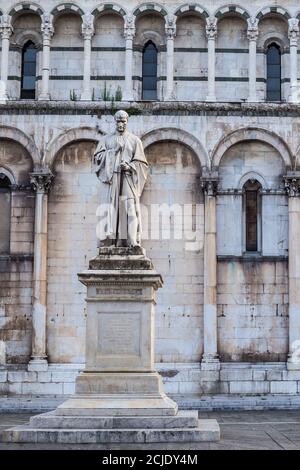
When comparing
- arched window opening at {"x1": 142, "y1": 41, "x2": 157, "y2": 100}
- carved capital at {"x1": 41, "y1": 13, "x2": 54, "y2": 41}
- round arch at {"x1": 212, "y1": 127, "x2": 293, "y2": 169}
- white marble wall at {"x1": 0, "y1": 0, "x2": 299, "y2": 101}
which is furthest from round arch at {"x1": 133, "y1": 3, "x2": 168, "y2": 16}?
round arch at {"x1": 212, "y1": 127, "x2": 293, "y2": 169}

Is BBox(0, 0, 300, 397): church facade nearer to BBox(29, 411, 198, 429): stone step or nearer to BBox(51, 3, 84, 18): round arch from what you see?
BBox(51, 3, 84, 18): round arch

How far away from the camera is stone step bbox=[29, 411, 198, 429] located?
47.1 feet

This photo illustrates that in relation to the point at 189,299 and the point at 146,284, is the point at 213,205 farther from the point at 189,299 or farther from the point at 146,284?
the point at 146,284

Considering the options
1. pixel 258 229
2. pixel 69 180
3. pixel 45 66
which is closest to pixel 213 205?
pixel 258 229

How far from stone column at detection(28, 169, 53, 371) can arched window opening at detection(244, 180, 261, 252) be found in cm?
621

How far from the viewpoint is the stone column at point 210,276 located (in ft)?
85.3

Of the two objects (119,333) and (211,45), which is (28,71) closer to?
(211,45)

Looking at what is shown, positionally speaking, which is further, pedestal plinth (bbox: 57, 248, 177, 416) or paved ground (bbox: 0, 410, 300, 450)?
pedestal plinth (bbox: 57, 248, 177, 416)

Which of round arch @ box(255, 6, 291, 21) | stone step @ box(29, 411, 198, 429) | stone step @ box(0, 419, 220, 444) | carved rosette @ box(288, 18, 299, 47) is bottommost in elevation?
stone step @ box(0, 419, 220, 444)

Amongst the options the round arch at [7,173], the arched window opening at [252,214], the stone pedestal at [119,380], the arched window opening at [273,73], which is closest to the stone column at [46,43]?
the round arch at [7,173]

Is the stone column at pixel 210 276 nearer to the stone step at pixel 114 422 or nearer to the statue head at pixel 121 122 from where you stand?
the statue head at pixel 121 122

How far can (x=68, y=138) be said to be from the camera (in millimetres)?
27000

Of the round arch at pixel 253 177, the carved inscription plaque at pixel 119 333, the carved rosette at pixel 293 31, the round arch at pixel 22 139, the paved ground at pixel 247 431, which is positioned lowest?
the paved ground at pixel 247 431

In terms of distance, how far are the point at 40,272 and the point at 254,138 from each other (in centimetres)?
783
